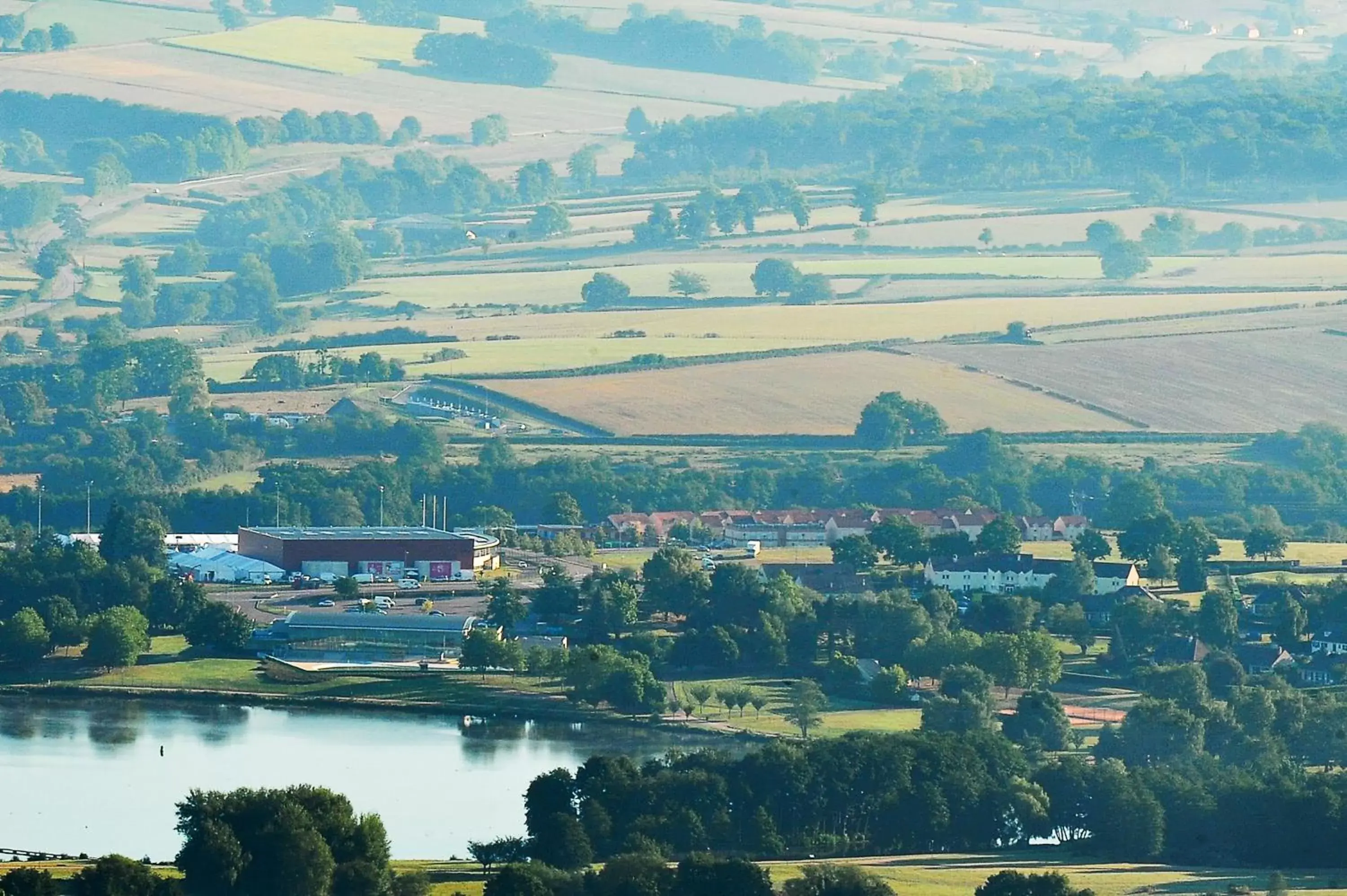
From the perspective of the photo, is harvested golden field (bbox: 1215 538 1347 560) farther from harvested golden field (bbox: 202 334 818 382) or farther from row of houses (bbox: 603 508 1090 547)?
harvested golden field (bbox: 202 334 818 382)

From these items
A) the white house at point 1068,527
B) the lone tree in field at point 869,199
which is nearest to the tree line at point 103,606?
the white house at point 1068,527

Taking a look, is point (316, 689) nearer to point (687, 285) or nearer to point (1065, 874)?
Result: point (1065, 874)

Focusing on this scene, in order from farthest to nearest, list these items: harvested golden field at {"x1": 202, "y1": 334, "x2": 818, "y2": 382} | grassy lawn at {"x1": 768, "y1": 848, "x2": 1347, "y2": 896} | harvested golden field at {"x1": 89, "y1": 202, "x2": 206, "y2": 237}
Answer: harvested golden field at {"x1": 89, "y1": 202, "x2": 206, "y2": 237} < harvested golden field at {"x1": 202, "y1": 334, "x2": 818, "y2": 382} < grassy lawn at {"x1": 768, "y1": 848, "x2": 1347, "y2": 896}

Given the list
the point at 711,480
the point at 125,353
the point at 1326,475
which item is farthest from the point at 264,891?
the point at 125,353

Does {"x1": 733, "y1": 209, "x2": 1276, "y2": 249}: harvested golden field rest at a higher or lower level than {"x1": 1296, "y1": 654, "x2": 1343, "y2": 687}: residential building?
higher

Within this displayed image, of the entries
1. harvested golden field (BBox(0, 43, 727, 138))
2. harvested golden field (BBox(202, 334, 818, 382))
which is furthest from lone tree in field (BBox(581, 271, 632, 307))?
harvested golden field (BBox(0, 43, 727, 138))

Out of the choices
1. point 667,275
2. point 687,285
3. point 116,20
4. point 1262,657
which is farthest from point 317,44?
point 1262,657
